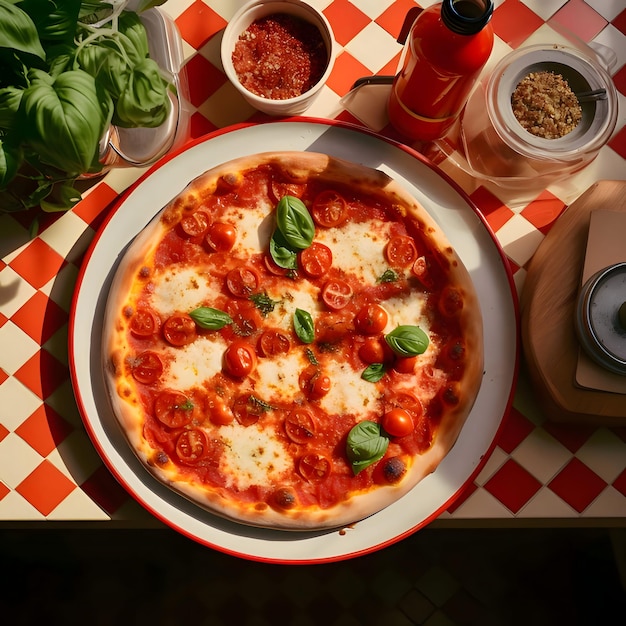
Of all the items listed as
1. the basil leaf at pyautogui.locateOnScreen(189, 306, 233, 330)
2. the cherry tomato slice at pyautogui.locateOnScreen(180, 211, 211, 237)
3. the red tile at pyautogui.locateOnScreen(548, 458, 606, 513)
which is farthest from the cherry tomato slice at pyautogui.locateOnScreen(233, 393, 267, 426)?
the red tile at pyautogui.locateOnScreen(548, 458, 606, 513)

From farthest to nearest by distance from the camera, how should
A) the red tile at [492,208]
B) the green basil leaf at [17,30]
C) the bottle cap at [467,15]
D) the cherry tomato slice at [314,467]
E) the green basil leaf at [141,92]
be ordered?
the red tile at [492,208], the cherry tomato slice at [314,467], the bottle cap at [467,15], the green basil leaf at [141,92], the green basil leaf at [17,30]

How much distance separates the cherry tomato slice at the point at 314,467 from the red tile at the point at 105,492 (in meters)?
0.60

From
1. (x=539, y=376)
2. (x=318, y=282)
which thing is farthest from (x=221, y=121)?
(x=539, y=376)

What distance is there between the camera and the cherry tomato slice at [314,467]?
6.67 ft

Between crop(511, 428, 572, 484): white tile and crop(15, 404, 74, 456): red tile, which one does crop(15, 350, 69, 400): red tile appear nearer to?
crop(15, 404, 74, 456): red tile

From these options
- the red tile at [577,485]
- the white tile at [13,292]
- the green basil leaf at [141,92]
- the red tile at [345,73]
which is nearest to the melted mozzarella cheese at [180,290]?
the white tile at [13,292]

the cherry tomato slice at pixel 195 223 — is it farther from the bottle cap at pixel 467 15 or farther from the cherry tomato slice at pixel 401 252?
the bottle cap at pixel 467 15

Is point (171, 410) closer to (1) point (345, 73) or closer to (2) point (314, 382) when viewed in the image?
(2) point (314, 382)

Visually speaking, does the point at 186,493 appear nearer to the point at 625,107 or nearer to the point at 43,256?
the point at 43,256

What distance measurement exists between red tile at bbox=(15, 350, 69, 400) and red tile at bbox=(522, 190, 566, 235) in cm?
167

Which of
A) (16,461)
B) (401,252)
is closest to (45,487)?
(16,461)

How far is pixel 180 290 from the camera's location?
6.88ft

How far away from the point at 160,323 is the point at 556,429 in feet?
4.46

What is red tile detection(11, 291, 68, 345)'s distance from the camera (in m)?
2.19
